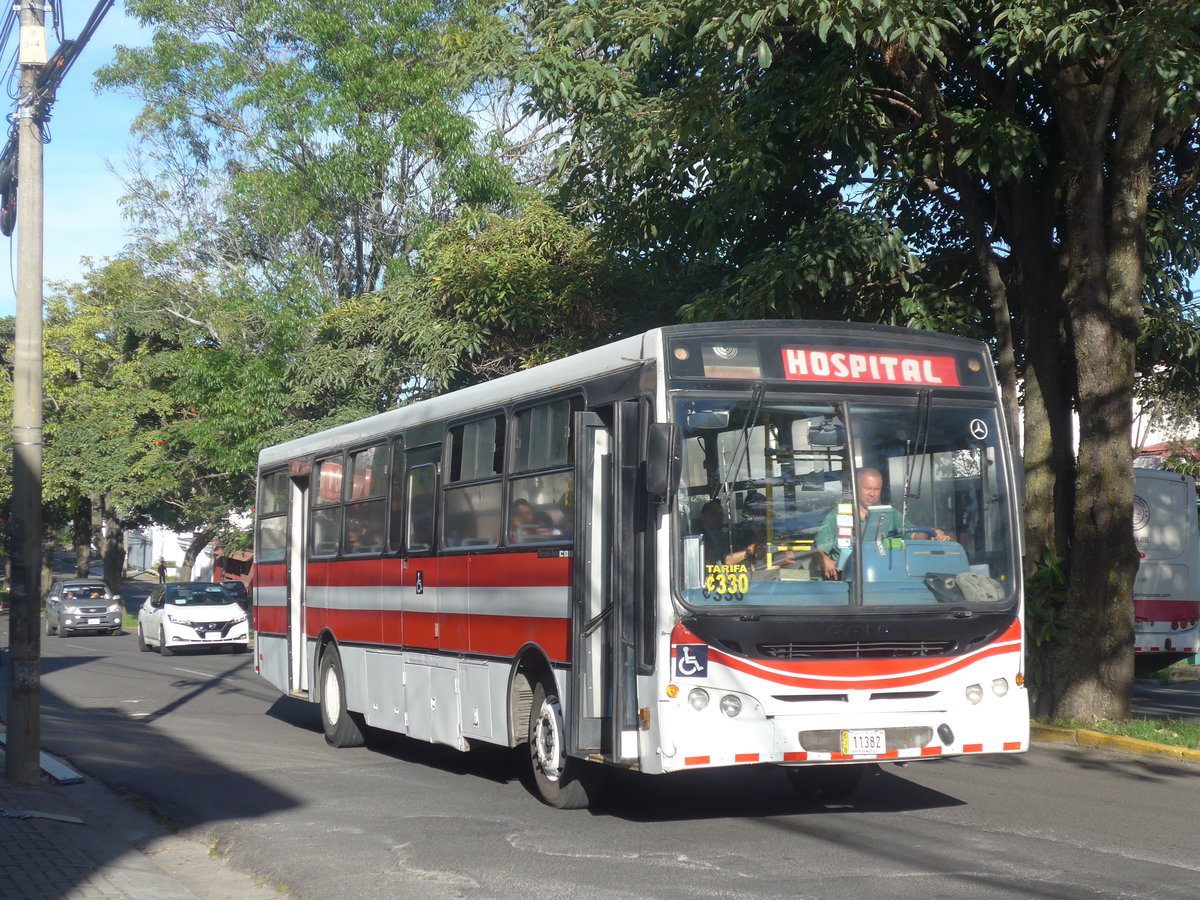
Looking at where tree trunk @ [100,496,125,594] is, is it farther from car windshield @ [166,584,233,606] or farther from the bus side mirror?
the bus side mirror

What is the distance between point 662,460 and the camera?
8.16m

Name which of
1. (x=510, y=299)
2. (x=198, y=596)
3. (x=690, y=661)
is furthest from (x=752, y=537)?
(x=198, y=596)

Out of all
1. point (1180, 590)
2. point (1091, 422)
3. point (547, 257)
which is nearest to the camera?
point (1091, 422)

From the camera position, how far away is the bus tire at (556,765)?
945 centimetres

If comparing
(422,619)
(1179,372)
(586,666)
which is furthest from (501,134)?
(586,666)

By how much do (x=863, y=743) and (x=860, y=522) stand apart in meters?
1.30

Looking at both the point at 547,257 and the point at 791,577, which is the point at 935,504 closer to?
the point at 791,577

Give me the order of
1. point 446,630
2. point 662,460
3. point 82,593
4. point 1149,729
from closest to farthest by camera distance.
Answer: point 662,460 → point 446,630 → point 1149,729 → point 82,593

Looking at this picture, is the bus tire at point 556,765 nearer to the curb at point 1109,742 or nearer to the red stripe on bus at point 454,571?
the red stripe on bus at point 454,571

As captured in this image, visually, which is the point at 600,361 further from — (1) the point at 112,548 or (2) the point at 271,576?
(1) the point at 112,548

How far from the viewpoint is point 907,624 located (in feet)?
28.2

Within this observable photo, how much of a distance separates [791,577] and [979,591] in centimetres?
128

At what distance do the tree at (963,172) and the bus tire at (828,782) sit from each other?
15.4 ft

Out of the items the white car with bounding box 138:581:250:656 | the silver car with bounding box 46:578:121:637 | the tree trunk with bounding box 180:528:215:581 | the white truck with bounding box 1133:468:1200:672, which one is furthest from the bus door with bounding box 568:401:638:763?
the tree trunk with bounding box 180:528:215:581
